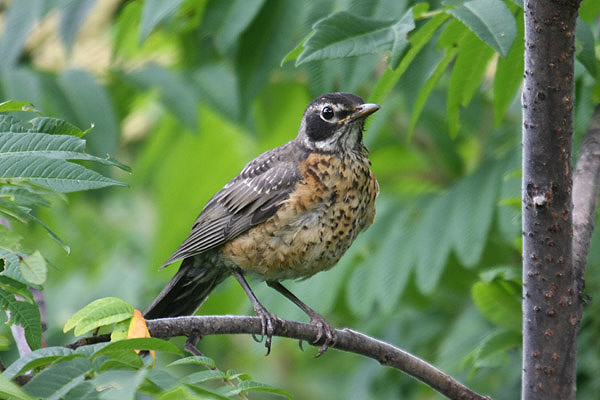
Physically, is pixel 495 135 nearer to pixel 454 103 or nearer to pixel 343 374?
pixel 454 103

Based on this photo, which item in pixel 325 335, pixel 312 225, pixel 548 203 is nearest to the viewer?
pixel 548 203

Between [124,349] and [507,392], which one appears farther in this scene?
[507,392]

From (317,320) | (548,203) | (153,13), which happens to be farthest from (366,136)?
(548,203)

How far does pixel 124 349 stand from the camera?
1.73m

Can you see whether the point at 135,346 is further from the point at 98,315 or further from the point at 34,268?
the point at 98,315

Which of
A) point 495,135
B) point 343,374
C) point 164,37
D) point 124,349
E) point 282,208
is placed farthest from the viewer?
point 343,374

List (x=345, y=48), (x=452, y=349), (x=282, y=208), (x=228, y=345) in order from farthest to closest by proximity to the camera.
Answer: (x=228, y=345) < (x=452, y=349) < (x=282, y=208) < (x=345, y=48)

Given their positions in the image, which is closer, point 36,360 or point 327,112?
point 36,360

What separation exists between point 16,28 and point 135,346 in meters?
2.77

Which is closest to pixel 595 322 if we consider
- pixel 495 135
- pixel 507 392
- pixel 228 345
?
pixel 507 392

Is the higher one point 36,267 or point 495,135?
point 495,135

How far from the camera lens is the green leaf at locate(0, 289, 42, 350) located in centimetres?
198

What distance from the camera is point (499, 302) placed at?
3.11m

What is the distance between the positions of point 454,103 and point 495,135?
1397 mm
